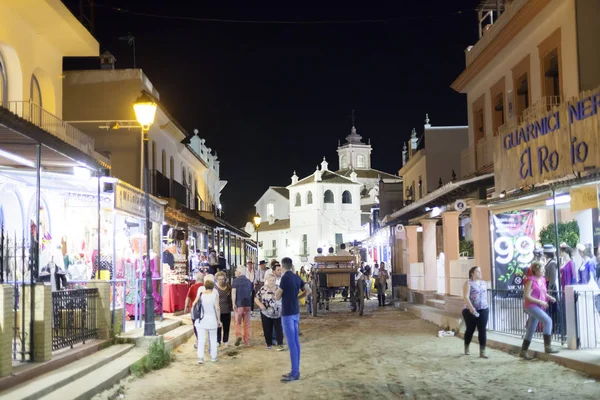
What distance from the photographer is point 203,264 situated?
26172 mm

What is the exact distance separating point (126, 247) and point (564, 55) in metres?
12.6

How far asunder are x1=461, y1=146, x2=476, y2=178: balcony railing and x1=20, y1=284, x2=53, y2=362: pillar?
17862mm

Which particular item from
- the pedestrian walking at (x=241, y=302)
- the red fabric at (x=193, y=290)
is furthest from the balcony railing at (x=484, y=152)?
the red fabric at (x=193, y=290)

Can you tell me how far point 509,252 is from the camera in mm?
17266

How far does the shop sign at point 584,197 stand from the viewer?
1197 cm

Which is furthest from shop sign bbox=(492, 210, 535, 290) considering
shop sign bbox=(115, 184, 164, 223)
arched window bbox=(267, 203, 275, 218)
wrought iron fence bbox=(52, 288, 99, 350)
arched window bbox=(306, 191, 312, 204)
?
arched window bbox=(267, 203, 275, 218)

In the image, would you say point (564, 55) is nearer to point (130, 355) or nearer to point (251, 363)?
point (251, 363)

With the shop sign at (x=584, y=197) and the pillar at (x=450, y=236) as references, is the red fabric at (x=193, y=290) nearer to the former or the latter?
the shop sign at (x=584, y=197)

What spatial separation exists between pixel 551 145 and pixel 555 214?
76.2 inches

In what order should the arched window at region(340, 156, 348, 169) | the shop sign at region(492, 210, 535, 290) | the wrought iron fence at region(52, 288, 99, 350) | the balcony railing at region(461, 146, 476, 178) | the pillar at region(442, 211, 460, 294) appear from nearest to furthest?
the wrought iron fence at region(52, 288, 99, 350) < the shop sign at region(492, 210, 535, 290) < the pillar at region(442, 211, 460, 294) < the balcony railing at region(461, 146, 476, 178) < the arched window at region(340, 156, 348, 169)

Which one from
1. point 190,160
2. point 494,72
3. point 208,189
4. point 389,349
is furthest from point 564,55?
point 208,189

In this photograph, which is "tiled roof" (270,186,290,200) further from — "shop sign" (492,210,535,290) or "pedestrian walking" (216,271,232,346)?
"pedestrian walking" (216,271,232,346)

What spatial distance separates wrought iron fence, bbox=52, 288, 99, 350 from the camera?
11789mm

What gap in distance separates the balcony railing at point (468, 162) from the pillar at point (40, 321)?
17.9 m
